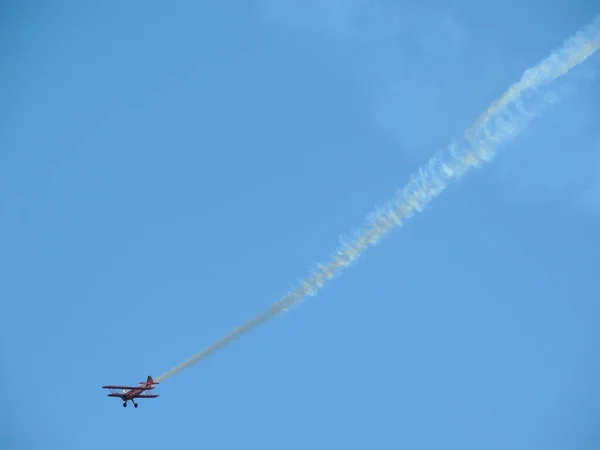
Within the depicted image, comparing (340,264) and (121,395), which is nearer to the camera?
(340,264)

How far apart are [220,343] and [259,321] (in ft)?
9.66

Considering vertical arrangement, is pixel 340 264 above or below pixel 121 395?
below

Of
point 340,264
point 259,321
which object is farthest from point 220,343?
point 340,264

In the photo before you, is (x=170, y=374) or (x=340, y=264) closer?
(x=340, y=264)

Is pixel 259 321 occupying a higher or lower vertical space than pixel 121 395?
lower

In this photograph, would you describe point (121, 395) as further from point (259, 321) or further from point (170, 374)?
point (259, 321)

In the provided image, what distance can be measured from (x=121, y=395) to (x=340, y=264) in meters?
19.0

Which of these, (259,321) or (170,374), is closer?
(259,321)

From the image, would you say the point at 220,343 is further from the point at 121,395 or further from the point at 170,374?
the point at 121,395

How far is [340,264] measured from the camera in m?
62.9

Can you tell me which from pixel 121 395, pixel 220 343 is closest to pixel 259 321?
pixel 220 343

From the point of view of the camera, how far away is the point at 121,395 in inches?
2790

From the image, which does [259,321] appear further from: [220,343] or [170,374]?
[170,374]

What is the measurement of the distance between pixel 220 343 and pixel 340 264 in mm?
8993
